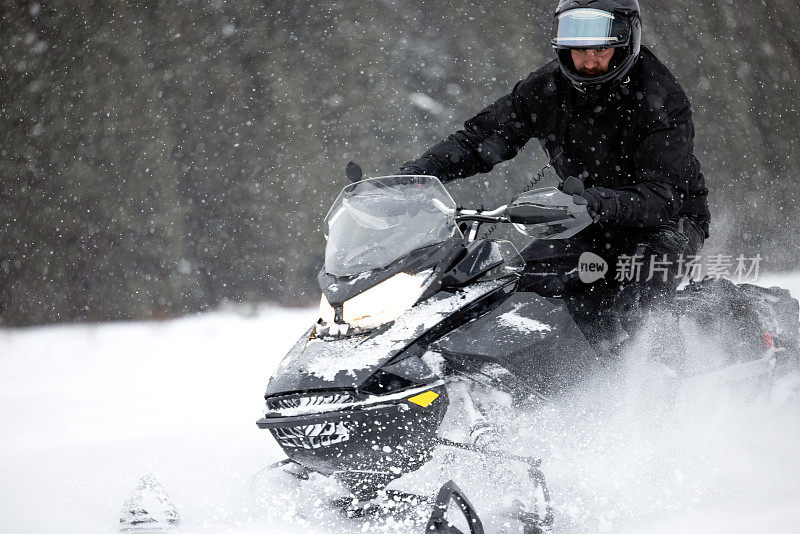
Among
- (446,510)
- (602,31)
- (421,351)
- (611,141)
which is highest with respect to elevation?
(602,31)

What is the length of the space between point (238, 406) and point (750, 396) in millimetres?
2923

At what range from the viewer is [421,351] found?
2418 millimetres

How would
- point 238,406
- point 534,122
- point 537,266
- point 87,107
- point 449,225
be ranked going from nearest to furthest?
point 449,225 → point 537,266 → point 534,122 → point 238,406 → point 87,107

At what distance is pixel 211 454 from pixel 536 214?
2.33 m

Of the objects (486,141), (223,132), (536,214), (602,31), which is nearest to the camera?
(536,214)

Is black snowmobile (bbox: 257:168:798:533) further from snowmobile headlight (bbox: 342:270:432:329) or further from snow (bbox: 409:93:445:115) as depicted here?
snow (bbox: 409:93:445:115)

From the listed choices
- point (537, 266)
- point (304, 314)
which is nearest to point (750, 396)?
point (537, 266)

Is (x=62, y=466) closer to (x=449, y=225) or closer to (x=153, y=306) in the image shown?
(x=449, y=225)

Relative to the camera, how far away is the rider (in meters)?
2.86

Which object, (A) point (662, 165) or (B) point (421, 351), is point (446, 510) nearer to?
(B) point (421, 351)

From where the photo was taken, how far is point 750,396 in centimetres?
347

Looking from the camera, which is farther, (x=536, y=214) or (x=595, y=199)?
(x=595, y=199)

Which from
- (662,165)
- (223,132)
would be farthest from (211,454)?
(223,132)

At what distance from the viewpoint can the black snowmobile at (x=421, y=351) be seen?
7.72 feet
